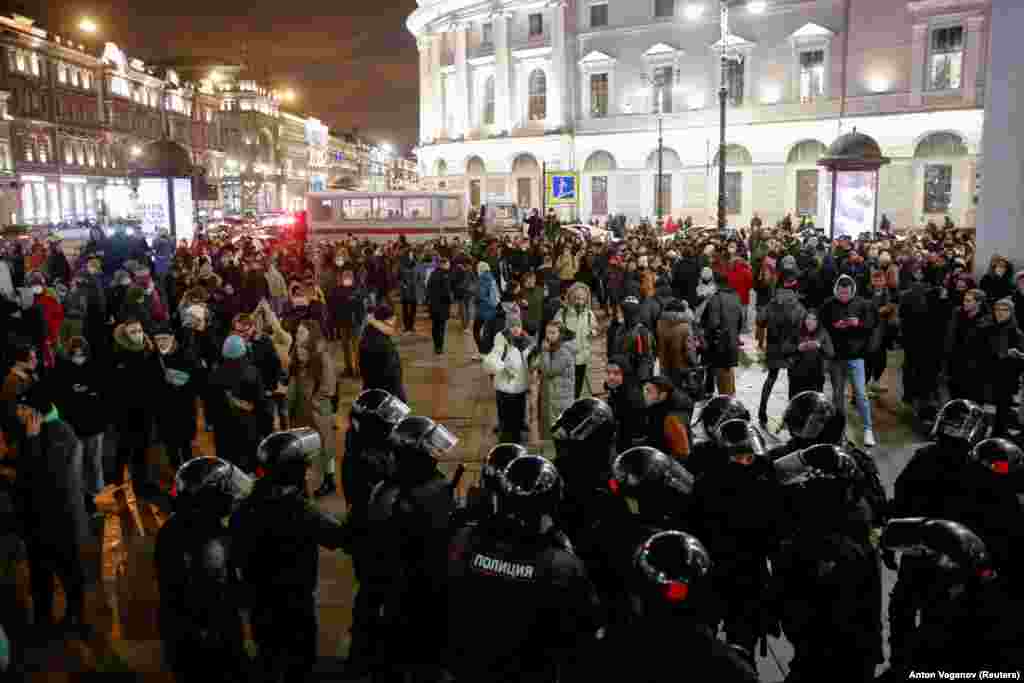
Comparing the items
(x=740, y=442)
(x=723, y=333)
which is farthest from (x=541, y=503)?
(x=723, y=333)

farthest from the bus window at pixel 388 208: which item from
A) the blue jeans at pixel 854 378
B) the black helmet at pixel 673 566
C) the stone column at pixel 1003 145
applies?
the black helmet at pixel 673 566

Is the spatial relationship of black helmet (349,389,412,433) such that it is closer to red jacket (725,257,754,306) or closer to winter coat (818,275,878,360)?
winter coat (818,275,878,360)

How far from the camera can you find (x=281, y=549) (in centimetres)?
407

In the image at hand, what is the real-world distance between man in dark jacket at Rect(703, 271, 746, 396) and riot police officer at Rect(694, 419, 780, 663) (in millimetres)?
6106

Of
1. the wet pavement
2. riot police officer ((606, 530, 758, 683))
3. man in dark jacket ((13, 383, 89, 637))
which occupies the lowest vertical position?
the wet pavement

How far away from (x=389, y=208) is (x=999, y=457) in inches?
1099

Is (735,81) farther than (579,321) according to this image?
Yes

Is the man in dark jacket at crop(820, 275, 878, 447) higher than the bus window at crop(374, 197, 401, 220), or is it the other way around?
the bus window at crop(374, 197, 401, 220)

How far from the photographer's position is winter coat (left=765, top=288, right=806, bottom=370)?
33.2ft

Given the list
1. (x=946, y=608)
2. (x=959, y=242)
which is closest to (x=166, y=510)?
(x=946, y=608)

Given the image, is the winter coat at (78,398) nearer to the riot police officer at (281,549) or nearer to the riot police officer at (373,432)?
the riot police officer at (373,432)

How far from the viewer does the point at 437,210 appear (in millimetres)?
30953

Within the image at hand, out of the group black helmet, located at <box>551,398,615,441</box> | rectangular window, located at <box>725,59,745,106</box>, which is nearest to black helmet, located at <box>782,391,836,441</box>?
black helmet, located at <box>551,398,615,441</box>

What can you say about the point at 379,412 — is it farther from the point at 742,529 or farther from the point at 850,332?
the point at 850,332
